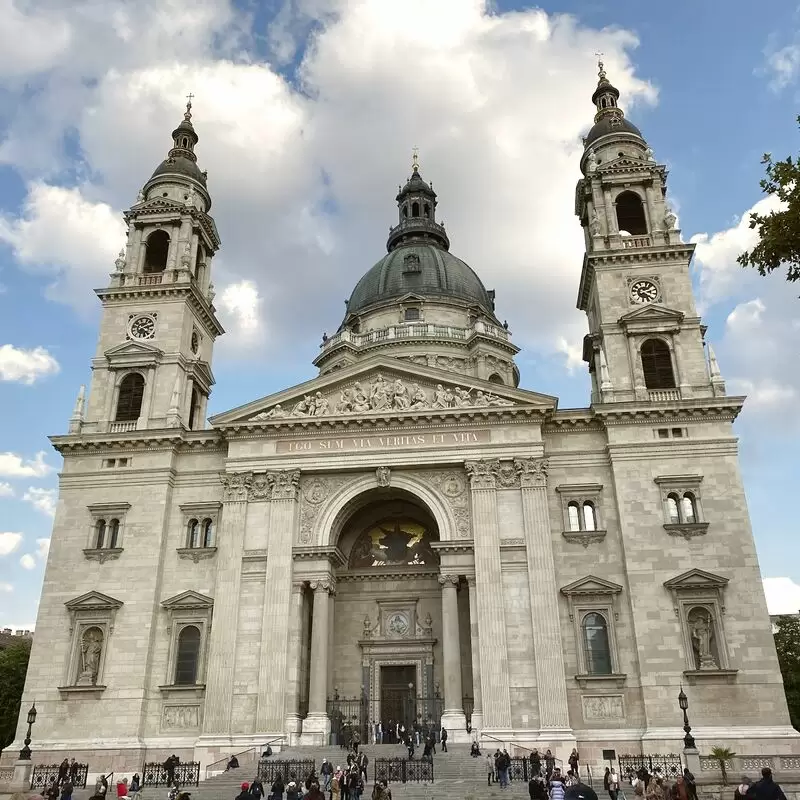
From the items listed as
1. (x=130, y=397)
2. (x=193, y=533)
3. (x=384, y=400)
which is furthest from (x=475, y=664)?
(x=130, y=397)

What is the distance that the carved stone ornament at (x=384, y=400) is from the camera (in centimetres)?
3700

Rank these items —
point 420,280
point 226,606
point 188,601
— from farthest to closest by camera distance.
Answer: point 420,280 < point 188,601 < point 226,606

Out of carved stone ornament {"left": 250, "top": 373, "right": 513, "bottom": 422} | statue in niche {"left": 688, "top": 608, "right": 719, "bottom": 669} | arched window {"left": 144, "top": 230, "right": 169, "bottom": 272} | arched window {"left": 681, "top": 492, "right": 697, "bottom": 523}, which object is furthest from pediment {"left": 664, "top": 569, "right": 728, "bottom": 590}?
arched window {"left": 144, "top": 230, "right": 169, "bottom": 272}

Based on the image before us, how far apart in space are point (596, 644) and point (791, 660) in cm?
2531

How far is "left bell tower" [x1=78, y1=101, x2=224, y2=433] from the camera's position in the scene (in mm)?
40656

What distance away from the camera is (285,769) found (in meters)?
27.1

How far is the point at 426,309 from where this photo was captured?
186 feet

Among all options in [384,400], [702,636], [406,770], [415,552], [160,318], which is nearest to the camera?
[406,770]

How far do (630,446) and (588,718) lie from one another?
1161cm

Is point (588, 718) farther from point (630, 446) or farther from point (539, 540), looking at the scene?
point (630, 446)

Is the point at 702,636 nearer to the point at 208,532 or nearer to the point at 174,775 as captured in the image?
the point at 174,775

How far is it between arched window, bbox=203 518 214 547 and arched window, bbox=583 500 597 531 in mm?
16933

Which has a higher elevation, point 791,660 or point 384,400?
point 384,400

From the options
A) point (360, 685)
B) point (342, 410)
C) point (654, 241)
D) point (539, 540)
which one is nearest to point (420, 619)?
point (360, 685)
